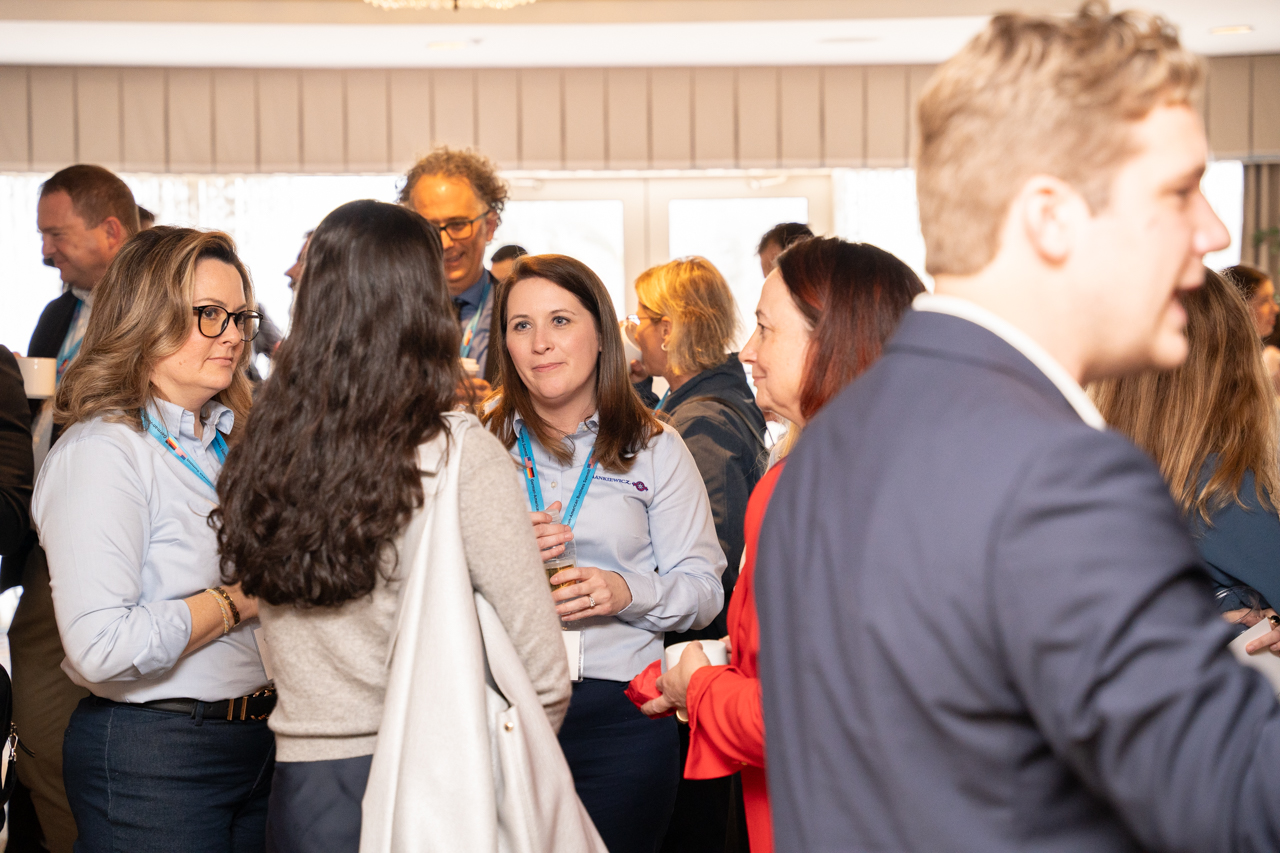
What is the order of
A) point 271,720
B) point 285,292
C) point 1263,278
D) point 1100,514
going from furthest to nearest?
point 285,292
point 1263,278
point 271,720
point 1100,514

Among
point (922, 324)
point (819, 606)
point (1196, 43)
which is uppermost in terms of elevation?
point (1196, 43)

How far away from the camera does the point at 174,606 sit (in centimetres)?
152

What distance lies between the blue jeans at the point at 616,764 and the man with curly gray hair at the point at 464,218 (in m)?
1.11

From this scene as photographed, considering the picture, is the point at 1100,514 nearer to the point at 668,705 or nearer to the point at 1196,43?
the point at 668,705

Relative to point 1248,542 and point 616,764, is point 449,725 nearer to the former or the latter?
point 616,764

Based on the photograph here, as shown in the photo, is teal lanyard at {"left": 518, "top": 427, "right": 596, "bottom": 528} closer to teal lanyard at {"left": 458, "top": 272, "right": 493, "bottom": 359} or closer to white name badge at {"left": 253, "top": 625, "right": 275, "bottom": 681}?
white name badge at {"left": 253, "top": 625, "right": 275, "bottom": 681}

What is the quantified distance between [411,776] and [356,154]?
5879 millimetres

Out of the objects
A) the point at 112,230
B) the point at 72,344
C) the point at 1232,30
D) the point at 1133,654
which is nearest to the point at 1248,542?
the point at 1133,654

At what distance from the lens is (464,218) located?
9.21ft

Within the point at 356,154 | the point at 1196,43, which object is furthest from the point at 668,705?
the point at 1196,43

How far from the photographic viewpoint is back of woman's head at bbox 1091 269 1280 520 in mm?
1658

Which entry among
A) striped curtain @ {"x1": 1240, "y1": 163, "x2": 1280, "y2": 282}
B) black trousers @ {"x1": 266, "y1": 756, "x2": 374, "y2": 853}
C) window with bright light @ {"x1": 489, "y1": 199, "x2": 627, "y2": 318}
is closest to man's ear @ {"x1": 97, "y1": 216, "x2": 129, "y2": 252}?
black trousers @ {"x1": 266, "y1": 756, "x2": 374, "y2": 853}

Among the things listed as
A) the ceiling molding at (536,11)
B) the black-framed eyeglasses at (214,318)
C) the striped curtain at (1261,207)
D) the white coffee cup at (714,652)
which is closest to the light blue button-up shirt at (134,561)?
the black-framed eyeglasses at (214,318)

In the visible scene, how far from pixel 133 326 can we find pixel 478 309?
1.24 metres
